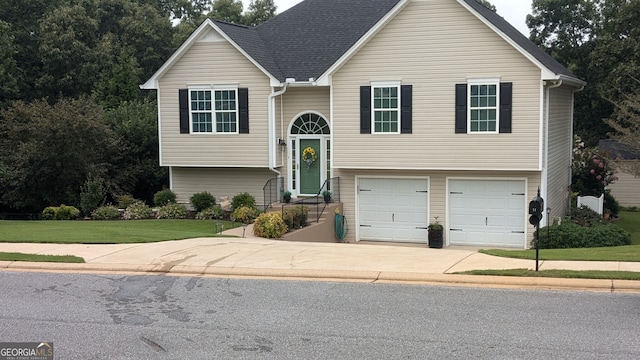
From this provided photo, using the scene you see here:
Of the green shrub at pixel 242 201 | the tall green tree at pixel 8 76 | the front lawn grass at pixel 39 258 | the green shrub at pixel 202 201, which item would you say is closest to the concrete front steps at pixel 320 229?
the green shrub at pixel 242 201

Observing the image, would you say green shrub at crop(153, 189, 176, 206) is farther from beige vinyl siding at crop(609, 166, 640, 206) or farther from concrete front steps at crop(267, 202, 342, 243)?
beige vinyl siding at crop(609, 166, 640, 206)

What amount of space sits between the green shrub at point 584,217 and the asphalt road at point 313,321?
12.5 m

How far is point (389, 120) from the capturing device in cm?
2097

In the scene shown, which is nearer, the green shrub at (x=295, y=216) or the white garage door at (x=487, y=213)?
the green shrub at (x=295, y=216)

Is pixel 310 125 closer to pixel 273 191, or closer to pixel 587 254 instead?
pixel 273 191

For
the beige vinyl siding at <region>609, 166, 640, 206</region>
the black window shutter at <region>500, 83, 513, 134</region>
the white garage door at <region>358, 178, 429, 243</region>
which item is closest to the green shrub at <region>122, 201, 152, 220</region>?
the white garage door at <region>358, 178, 429, 243</region>

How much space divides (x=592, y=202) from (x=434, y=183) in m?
6.78

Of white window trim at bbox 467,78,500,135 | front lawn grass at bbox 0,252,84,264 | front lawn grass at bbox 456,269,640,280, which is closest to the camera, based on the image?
front lawn grass at bbox 456,269,640,280

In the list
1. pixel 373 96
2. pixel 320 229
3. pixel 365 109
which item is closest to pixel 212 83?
pixel 365 109

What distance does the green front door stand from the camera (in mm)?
22922

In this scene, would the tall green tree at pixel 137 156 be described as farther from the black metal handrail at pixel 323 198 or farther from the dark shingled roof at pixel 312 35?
the black metal handrail at pixel 323 198

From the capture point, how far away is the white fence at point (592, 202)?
23.8 metres

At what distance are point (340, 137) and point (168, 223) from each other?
20.3 ft

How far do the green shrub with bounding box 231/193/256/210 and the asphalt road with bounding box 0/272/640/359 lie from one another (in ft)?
35.8
